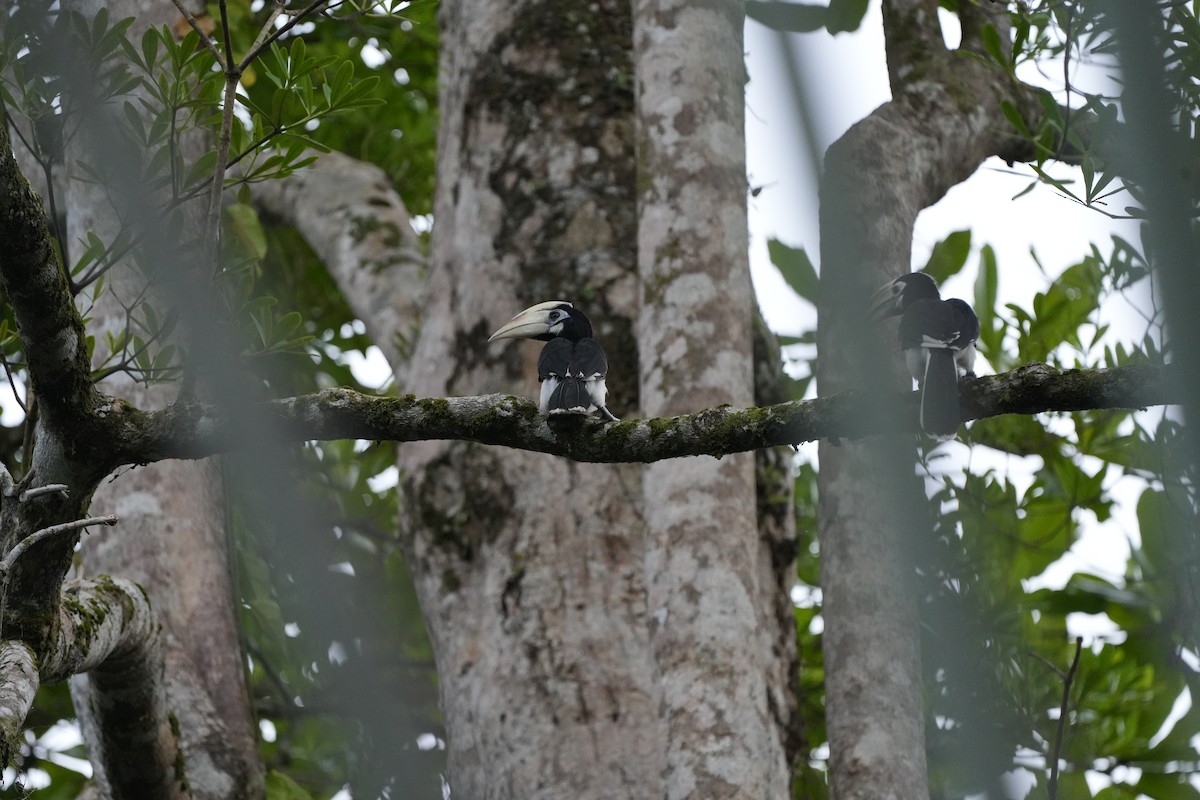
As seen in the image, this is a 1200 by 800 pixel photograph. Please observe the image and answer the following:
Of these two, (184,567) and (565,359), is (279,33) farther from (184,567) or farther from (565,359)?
(184,567)

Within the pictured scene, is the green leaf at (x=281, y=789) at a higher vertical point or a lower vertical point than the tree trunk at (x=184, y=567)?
lower

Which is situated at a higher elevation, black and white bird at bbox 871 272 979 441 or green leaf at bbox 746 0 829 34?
black and white bird at bbox 871 272 979 441

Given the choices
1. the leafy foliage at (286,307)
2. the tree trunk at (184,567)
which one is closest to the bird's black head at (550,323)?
the leafy foliage at (286,307)

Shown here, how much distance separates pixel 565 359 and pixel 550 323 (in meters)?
0.69

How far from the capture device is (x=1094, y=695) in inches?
200

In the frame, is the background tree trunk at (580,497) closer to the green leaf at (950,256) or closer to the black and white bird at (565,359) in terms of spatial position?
the black and white bird at (565,359)

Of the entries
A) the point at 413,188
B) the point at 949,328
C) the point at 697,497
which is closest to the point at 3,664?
the point at 697,497

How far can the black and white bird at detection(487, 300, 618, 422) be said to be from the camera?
2.66 meters

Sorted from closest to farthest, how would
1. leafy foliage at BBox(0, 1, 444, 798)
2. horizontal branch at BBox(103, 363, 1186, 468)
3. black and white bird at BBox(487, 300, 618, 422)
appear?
leafy foliage at BBox(0, 1, 444, 798) → horizontal branch at BBox(103, 363, 1186, 468) → black and white bird at BBox(487, 300, 618, 422)

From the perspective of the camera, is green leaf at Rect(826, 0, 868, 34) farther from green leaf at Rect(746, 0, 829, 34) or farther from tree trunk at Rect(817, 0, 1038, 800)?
green leaf at Rect(746, 0, 829, 34)

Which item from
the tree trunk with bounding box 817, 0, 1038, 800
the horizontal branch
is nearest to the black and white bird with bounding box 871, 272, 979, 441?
the tree trunk with bounding box 817, 0, 1038, 800

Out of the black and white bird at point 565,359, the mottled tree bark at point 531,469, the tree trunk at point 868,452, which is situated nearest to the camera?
the black and white bird at point 565,359

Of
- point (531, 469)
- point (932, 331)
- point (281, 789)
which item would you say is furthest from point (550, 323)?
point (281, 789)

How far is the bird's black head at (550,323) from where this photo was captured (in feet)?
12.3
